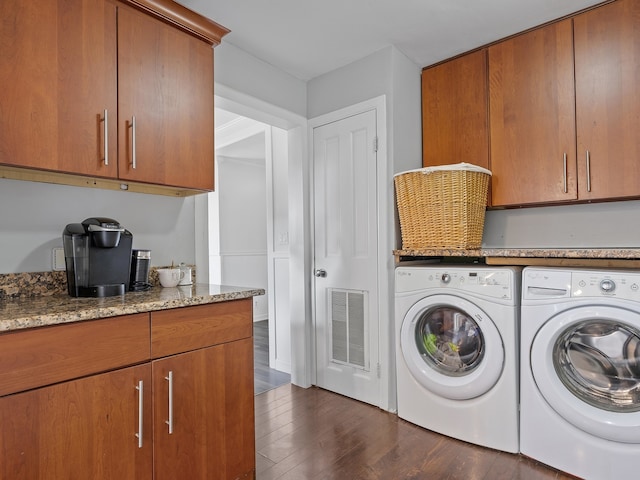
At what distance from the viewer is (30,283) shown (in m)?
1.57

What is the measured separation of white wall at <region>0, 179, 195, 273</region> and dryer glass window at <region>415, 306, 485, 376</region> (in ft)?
4.70

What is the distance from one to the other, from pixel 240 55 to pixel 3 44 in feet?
4.64

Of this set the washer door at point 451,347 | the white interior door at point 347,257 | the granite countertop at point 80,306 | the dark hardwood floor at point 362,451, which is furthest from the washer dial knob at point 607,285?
the granite countertop at point 80,306

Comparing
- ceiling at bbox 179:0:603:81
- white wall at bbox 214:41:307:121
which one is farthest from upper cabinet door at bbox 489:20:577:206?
white wall at bbox 214:41:307:121

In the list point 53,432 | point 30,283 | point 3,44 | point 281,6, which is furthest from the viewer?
point 281,6

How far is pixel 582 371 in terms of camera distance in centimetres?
173

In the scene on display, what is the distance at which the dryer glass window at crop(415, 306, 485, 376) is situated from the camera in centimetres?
205

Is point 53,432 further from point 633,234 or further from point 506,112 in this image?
point 633,234

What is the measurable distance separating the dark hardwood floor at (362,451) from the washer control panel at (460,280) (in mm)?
805

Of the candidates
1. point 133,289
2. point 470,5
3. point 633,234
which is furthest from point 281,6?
point 633,234

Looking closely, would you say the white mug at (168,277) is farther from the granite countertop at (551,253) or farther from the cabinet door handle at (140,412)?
the granite countertop at (551,253)

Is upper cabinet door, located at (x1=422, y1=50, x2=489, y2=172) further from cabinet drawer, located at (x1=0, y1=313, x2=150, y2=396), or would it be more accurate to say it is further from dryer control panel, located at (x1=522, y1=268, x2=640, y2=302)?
cabinet drawer, located at (x1=0, y1=313, x2=150, y2=396)

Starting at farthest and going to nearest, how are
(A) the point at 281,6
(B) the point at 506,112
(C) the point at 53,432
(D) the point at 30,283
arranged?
(B) the point at 506,112 < (A) the point at 281,6 < (D) the point at 30,283 < (C) the point at 53,432

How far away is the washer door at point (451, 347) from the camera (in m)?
1.93
